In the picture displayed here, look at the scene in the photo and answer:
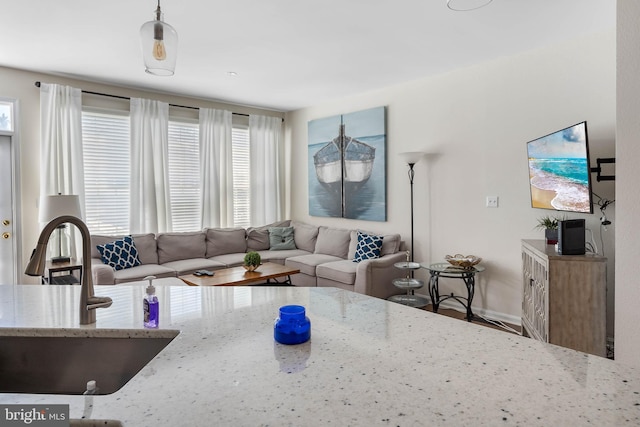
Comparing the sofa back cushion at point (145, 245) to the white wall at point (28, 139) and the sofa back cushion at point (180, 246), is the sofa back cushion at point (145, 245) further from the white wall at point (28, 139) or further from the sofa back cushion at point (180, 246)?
the white wall at point (28, 139)

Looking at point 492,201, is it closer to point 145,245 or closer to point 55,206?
point 145,245

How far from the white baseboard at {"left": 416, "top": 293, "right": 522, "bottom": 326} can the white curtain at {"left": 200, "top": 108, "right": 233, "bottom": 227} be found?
3105mm

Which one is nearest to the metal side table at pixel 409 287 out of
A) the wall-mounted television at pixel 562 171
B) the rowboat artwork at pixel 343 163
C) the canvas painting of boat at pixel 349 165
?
the canvas painting of boat at pixel 349 165

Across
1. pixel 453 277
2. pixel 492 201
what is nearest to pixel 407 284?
pixel 453 277

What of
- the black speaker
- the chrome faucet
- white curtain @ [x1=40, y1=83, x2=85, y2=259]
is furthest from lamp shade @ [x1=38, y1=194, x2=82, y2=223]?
the black speaker

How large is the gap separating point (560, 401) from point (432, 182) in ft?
12.9

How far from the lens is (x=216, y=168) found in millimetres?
5621

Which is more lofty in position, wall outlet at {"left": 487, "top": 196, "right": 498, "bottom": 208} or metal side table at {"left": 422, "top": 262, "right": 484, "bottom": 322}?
wall outlet at {"left": 487, "top": 196, "right": 498, "bottom": 208}

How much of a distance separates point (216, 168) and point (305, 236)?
63.4 inches

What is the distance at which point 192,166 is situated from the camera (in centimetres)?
546

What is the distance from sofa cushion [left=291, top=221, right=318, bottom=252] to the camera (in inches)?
224

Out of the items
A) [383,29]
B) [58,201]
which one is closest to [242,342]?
[383,29]

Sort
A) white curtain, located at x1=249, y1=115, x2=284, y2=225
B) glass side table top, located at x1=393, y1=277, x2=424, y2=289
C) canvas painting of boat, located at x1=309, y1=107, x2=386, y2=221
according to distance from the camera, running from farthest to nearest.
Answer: white curtain, located at x1=249, y1=115, x2=284, y2=225 → canvas painting of boat, located at x1=309, y1=107, x2=386, y2=221 → glass side table top, located at x1=393, y1=277, x2=424, y2=289

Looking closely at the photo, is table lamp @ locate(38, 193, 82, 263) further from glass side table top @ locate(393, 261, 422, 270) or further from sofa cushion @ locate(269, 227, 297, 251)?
glass side table top @ locate(393, 261, 422, 270)
